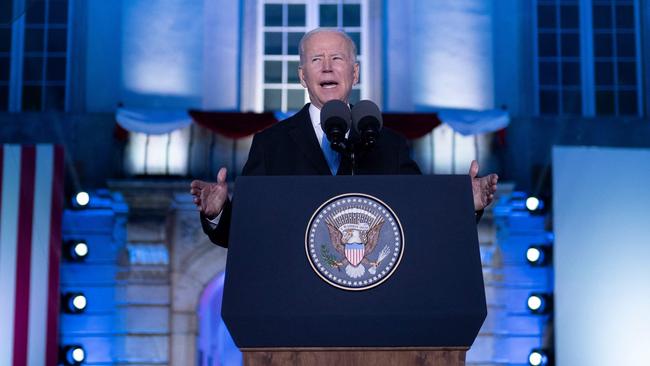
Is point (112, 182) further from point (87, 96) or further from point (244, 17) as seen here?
point (244, 17)

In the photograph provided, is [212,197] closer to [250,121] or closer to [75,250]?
[250,121]

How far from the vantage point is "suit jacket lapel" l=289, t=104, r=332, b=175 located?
3.13 metres

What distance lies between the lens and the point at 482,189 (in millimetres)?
2854

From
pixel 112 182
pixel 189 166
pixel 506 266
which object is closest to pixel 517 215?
pixel 506 266

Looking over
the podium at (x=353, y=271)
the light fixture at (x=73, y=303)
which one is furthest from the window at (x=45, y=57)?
the podium at (x=353, y=271)

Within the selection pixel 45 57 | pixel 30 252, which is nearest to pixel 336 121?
pixel 30 252

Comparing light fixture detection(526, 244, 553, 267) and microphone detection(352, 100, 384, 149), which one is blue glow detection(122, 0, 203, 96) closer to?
light fixture detection(526, 244, 553, 267)

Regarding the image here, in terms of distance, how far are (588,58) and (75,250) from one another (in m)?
5.55

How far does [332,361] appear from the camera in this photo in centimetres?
246

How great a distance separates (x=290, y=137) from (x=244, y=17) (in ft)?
28.0

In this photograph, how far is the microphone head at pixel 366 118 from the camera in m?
2.75

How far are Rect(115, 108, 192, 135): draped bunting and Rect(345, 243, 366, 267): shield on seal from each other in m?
8.26

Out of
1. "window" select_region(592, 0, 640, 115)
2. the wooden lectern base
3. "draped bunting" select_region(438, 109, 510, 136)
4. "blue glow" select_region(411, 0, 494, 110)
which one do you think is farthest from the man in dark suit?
"window" select_region(592, 0, 640, 115)

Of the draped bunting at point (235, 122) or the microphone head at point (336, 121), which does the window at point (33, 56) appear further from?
the microphone head at point (336, 121)
